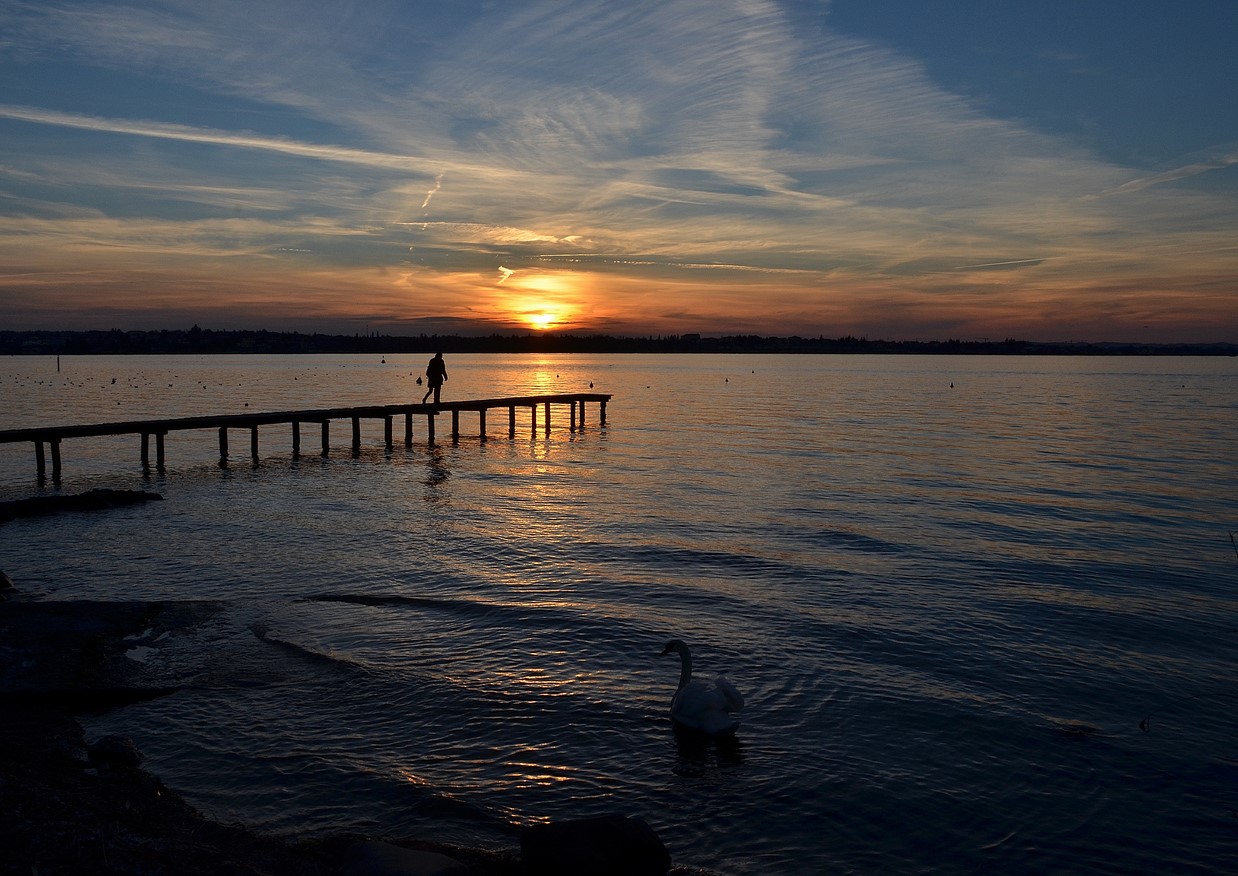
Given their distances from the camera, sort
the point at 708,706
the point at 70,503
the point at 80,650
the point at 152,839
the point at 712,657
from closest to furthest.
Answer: the point at 152,839, the point at 708,706, the point at 80,650, the point at 712,657, the point at 70,503

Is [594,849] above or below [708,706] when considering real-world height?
above

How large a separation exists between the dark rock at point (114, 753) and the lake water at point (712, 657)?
1.00 feet

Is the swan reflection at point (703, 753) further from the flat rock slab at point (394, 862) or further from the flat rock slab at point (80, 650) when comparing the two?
the flat rock slab at point (80, 650)

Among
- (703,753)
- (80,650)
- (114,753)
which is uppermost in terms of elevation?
(80,650)

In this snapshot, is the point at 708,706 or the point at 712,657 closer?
the point at 708,706

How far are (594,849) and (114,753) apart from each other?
467cm

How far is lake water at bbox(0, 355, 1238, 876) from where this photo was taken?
737 cm

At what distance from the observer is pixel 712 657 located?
36.6ft

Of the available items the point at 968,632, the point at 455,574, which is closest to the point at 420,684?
the point at 455,574

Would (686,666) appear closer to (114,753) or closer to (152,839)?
(152,839)

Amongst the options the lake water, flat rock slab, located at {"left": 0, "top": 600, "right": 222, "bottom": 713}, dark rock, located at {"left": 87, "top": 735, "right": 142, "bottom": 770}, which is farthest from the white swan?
flat rock slab, located at {"left": 0, "top": 600, "right": 222, "bottom": 713}

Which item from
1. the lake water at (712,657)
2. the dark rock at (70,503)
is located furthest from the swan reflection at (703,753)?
the dark rock at (70,503)

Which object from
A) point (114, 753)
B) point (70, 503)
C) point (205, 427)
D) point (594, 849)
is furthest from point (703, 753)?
point (205, 427)

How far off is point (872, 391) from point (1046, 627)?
7775 cm
